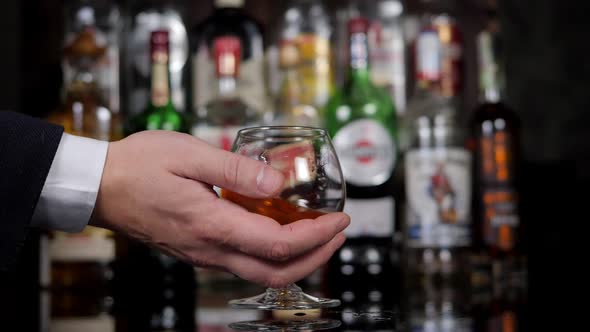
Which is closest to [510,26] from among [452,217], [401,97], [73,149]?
[401,97]

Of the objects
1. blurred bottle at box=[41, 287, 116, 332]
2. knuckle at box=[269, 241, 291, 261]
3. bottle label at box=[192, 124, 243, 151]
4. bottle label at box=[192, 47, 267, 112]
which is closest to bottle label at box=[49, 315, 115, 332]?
blurred bottle at box=[41, 287, 116, 332]

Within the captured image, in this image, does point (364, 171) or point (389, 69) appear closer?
point (364, 171)

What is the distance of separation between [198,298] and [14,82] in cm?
70

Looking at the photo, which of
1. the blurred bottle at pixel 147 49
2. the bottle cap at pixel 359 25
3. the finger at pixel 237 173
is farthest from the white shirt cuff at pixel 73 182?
the blurred bottle at pixel 147 49

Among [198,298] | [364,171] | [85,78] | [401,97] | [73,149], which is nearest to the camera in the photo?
[73,149]

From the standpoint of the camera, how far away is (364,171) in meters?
1.67

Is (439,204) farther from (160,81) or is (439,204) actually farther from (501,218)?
(160,81)

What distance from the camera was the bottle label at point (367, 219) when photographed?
1669mm

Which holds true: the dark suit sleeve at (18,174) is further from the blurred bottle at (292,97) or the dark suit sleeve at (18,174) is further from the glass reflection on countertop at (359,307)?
the blurred bottle at (292,97)

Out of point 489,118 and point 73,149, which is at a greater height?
point 489,118

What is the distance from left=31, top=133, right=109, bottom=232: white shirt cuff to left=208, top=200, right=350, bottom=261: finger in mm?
143

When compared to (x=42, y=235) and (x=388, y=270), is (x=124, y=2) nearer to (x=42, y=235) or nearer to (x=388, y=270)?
(x=42, y=235)

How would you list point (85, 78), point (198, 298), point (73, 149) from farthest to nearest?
point (85, 78), point (198, 298), point (73, 149)

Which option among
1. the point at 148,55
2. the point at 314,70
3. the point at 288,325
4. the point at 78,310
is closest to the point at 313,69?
the point at 314,70
